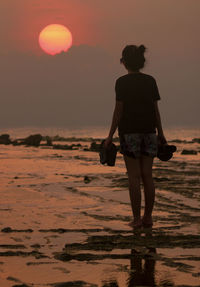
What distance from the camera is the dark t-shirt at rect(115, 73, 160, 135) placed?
664 cm

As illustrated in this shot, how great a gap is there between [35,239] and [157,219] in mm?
1870

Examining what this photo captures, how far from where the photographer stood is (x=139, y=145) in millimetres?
6566

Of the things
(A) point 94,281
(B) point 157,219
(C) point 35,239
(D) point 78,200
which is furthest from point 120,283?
(D) point 78,200

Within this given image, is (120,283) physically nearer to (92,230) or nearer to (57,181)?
(92,230)

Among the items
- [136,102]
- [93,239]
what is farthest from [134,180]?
[93,239]

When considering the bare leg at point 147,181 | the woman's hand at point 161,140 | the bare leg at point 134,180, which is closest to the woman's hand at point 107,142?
the bare leg at point 134,180

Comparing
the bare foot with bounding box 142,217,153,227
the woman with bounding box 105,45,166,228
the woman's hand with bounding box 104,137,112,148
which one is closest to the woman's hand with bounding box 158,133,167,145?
the woman with bounding box 105,45,166,228

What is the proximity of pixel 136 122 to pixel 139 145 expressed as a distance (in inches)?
10.9

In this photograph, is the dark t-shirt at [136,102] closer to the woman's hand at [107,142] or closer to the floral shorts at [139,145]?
the floral shorts at [139,145]

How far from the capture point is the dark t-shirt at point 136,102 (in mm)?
6637

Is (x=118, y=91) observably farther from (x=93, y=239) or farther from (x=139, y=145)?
(x=93, y=239)

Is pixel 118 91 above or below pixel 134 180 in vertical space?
above

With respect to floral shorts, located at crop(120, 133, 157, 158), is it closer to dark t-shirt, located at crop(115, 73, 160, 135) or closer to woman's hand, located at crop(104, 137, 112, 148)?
dark t-shirt, located at crop(115, 73, 160, 135)

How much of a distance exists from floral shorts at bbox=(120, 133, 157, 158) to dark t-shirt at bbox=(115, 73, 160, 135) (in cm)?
6
